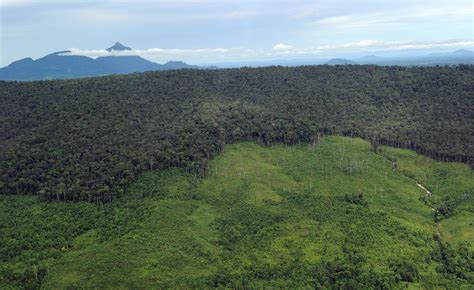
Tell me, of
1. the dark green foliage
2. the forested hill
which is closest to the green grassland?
the dark green foliage

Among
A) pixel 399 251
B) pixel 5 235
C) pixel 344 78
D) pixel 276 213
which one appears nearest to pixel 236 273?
pixel 276 213

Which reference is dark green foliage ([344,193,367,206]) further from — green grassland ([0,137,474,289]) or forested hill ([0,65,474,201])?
forested hill ([0,65,474,201])

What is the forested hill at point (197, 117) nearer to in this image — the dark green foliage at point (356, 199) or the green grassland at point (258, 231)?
the green grassland at point (258, 231)

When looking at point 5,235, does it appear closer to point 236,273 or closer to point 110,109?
point 236,273

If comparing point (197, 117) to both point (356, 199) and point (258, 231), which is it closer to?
point (258, 231)

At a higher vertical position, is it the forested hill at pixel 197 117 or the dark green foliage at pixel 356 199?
the forested hill at pixel 197 117

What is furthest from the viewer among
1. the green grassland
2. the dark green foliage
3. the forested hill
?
the forested hill

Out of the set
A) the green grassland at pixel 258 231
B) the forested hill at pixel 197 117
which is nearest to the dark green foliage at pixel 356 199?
the green grassland at pixel 258 231
